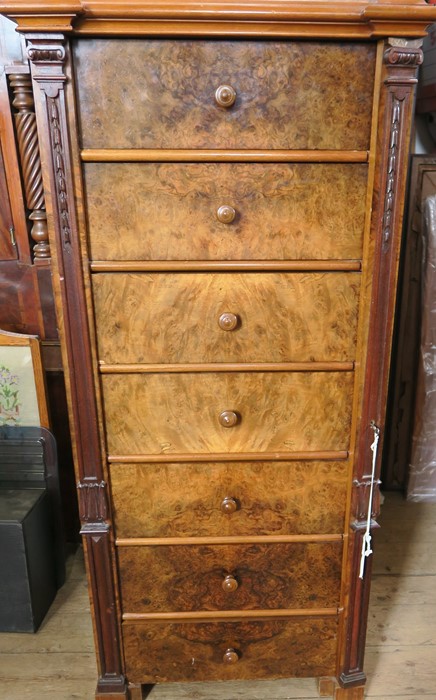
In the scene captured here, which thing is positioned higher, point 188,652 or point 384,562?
point 188,652

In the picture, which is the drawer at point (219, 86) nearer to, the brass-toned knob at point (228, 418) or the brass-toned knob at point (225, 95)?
the brass-toned knob at point (225, 95)

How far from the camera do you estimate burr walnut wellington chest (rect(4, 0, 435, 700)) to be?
101 centimetres

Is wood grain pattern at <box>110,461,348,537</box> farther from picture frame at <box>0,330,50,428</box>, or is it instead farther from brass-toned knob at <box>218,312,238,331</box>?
picture frame at <box>0,330,50,428</box>

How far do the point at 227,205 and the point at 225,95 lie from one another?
0.67 feet

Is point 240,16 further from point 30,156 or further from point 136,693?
point 136,693

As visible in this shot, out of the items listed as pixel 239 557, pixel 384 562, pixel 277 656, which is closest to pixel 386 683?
pixel 277 656

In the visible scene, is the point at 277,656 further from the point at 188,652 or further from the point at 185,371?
the point at 185,371

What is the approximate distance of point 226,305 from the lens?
115cm

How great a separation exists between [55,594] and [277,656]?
828 millimetres

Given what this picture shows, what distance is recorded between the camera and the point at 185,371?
1.19 m

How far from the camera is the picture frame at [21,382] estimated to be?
5.74ft

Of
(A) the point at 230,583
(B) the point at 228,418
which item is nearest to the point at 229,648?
(A) the point at 230,583

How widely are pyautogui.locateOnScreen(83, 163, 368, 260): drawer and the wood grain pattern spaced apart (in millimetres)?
502

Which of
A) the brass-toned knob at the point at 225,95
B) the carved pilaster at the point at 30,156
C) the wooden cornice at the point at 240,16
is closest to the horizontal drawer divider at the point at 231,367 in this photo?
the brass-toned knob at the point at 225,95
